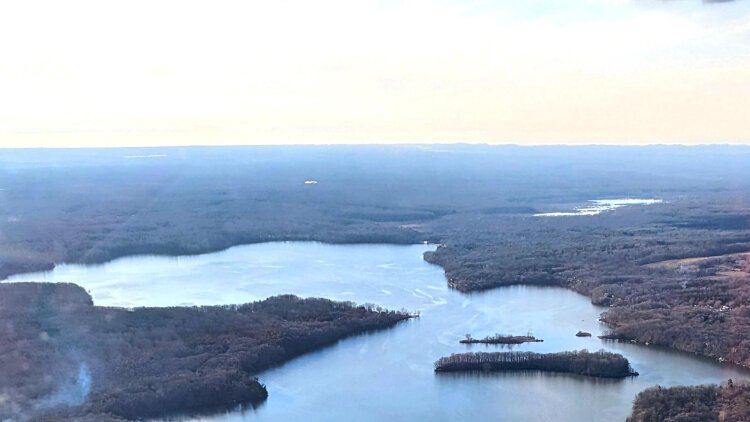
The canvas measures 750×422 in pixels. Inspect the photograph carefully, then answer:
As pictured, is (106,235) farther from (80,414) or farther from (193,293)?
(80,414)

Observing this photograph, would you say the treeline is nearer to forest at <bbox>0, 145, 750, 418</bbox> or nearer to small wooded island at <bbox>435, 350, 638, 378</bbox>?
small wooded island at <bbox>435, 350, 638, 378</bbox>

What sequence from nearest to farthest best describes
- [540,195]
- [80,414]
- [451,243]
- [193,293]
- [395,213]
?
1. [80,414]
2. [193,293]
3. [451,243]
4. [395,213]
5. [540,195]

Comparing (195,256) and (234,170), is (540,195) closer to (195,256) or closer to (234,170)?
(195,256)

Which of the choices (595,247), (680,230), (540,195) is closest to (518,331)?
(595,247)

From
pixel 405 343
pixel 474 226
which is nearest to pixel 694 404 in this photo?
pixel 405 343

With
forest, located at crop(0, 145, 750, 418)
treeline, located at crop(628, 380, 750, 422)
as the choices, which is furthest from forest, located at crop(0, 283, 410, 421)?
treeline, located at crop(628, 380, 750, 422)

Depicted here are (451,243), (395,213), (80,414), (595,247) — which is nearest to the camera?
(80,414)

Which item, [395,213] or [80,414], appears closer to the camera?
[80,414]
